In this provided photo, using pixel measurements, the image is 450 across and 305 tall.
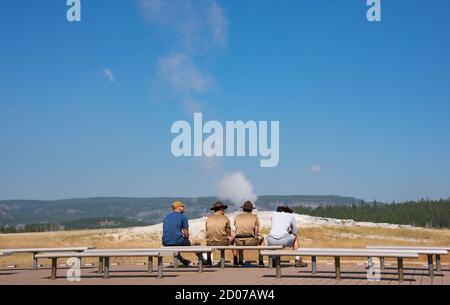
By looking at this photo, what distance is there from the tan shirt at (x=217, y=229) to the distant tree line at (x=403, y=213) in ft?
404

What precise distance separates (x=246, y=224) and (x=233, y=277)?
281cm

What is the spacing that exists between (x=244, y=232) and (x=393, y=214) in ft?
460

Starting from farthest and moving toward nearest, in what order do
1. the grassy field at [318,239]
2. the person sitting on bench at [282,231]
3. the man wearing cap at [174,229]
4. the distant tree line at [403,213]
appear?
1. the distant tree line at [403,213]
2. the grassy field at [318,239]
3. the man wearing cap at [174,229]
4. the person sitting on bench at [282,231]

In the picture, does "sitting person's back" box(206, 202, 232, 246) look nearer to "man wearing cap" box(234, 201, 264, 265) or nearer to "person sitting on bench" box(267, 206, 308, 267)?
"man wearing cap" box(234, 201, 264, 265)

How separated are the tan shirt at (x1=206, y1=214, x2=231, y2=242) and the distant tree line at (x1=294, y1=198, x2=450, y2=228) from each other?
123059 millimetres

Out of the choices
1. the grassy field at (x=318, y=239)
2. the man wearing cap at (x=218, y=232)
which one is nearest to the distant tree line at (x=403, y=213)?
the grassy field at (x=318, y=239)

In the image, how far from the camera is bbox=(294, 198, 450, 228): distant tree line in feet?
478

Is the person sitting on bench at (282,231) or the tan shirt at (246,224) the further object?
the tan shirt at (246,224)

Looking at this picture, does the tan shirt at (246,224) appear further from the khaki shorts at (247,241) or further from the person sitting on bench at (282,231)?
the person sitting on bench at (282,231)

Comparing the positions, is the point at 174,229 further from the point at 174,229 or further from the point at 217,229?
the point at 217,229

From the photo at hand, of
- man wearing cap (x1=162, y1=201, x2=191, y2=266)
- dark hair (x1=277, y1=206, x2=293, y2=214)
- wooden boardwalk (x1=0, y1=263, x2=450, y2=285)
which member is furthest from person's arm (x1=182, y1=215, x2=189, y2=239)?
dark hair (x1=277, y1=206, x2=293, y2=214)

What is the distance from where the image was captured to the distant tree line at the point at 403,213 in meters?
146
